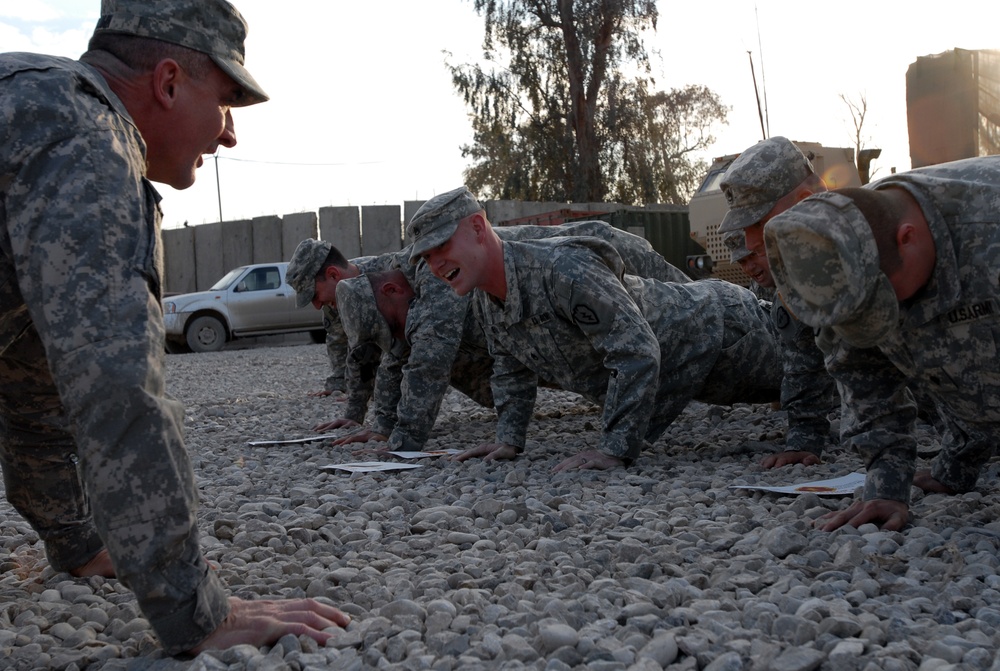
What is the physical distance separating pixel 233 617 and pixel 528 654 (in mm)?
638

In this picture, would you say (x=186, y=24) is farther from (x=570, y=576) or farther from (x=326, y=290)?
(x=326, y=290)

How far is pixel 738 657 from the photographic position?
1891 millimetres

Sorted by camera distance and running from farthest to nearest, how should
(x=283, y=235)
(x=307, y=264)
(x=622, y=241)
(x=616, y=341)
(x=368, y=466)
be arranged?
(x=283, y=235)
(x=307, y=264)
(x=622, y=241)
(x=368, y=466)
(x=616, y=341)

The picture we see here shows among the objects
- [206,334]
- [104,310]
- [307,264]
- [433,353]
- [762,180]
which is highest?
[762,180]

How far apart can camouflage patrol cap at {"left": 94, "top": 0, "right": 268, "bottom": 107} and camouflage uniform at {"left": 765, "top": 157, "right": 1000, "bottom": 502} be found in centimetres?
134

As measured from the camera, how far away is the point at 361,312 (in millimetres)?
5840

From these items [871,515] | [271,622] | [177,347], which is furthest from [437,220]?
[177,347]

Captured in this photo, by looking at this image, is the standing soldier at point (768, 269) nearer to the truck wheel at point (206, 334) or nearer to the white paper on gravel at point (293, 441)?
the white paper on gravel at point (293, 441)

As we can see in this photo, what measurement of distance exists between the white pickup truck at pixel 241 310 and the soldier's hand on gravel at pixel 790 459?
13.8 metres

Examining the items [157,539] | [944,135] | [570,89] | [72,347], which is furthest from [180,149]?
[570,89]

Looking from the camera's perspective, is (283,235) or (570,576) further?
(283,235)

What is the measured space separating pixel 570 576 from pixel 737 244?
8.12 feet

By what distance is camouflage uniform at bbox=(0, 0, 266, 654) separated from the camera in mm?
1775

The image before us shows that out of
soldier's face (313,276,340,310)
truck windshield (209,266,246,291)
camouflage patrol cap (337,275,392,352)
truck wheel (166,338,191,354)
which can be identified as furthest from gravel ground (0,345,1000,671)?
truck wheel (166,338,191,354)
